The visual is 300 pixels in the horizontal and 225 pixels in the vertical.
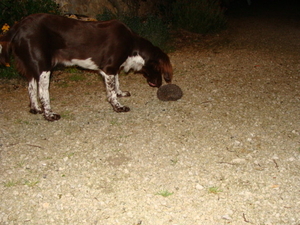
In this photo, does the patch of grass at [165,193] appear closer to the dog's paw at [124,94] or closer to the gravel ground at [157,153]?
the gravel ground at [157,153]

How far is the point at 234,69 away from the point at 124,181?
4.65 metres

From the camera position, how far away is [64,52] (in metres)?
4.80

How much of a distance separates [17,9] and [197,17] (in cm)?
546

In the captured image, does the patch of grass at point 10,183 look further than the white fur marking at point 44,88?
No

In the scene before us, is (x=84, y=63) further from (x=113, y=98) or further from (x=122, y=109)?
(x=122, y=109)

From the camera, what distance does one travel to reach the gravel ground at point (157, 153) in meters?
3.01

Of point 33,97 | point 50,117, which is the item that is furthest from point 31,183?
point 33,97

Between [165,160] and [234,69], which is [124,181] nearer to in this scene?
[165,160]

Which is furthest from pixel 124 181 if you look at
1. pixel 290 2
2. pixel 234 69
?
pixel 290 2

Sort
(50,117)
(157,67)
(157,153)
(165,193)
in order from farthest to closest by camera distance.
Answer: (157,67)
(50,117)
(157,153)
(165,193)

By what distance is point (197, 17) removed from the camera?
10.3 meters

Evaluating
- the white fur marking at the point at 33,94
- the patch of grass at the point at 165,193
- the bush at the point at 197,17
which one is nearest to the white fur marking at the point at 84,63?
the white fur marking at the point at 33,94

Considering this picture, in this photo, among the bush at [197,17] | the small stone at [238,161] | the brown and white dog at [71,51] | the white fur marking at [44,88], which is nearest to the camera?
the small stone at [238,161]

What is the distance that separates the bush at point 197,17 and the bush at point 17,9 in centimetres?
447
